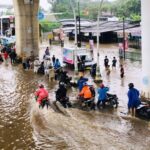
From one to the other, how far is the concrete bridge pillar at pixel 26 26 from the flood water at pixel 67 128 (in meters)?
15.8

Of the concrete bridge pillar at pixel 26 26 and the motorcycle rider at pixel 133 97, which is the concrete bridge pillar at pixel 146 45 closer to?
the motorcycle rider at pixel 133 97

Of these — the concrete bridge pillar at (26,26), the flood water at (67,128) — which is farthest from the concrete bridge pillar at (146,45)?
the concrete bridge pillar at (26,26)

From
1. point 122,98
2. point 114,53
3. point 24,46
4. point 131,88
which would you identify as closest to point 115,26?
point 114,53

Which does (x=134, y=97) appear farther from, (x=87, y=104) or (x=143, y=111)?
(x=87, y=104)

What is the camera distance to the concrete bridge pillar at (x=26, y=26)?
3562 cm

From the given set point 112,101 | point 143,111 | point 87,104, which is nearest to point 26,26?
point 87,104

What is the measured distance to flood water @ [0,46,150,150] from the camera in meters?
13.3

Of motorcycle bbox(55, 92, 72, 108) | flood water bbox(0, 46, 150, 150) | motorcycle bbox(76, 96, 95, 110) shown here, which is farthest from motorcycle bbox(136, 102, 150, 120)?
motorcycle bbox(55, 92, 72, 108)

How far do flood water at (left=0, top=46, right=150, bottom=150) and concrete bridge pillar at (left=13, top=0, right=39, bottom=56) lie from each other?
15800 millimetres

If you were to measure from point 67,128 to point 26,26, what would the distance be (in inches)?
900

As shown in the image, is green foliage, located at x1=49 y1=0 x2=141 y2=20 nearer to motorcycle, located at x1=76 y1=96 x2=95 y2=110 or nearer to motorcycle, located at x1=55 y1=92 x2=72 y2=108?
motorcycle, located at x1=76 y1=96 x2=95 y2=110

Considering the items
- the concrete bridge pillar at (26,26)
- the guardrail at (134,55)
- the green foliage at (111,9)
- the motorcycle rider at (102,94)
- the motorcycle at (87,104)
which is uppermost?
the green foliage at (111,9)

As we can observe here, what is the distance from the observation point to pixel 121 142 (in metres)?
13.2

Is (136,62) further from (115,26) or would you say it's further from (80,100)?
(115,26)
